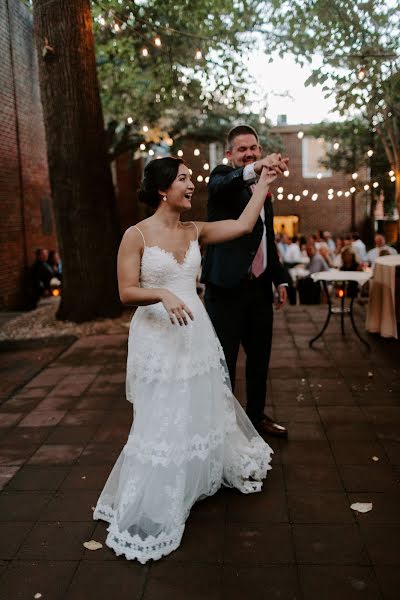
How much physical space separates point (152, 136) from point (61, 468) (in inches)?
505

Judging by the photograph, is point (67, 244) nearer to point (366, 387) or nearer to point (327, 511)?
point (366, 387)

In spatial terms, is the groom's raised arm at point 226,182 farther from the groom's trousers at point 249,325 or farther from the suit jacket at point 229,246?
the groom's trousers at point 249,325

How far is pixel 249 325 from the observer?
153 inches

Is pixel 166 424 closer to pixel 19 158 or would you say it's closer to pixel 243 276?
pixel 243 276

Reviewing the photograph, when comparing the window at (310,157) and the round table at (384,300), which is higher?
the window at (310,157)

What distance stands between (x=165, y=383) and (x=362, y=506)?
128cm

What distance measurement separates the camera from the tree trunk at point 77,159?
26.1 feet

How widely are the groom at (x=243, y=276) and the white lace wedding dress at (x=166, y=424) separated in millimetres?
616

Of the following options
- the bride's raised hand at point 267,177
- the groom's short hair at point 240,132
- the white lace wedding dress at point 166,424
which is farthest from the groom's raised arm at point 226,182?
the white lace wedding dress at point 166,424

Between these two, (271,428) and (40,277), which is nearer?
(271,428)

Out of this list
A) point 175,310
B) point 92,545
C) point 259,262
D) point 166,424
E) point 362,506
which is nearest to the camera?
point 175,310

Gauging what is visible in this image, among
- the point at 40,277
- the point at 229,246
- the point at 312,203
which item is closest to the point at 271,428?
the point at 229,246

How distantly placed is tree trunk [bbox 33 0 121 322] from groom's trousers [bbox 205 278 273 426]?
499cm

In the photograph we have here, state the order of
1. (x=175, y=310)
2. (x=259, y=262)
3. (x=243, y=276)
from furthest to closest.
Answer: (x=259, y=262) < (x=243, y=276) < (x=175, y=310)
